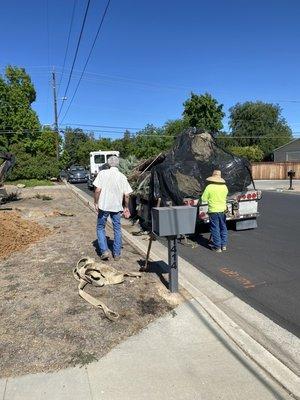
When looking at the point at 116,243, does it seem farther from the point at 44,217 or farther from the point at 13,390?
the point at 44,217

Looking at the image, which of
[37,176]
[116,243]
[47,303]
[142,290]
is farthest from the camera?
[37,176]

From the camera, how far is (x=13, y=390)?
3725mm

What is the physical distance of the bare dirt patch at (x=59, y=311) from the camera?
4.31 metres

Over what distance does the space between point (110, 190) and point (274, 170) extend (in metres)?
43.0

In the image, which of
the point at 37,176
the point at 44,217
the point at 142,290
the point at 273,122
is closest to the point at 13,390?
the point at 142,290

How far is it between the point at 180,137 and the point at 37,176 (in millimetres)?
30546

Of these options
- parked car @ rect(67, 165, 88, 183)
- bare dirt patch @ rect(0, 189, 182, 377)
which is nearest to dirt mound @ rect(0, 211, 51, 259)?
bare dirt patch @ rect(0, 189, 182, 377)

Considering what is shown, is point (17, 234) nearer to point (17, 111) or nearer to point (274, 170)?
point (17, 111)

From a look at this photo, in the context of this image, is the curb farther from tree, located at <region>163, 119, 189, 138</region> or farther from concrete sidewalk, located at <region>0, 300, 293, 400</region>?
tree, located at <region>163, 119, 189, 138</region>

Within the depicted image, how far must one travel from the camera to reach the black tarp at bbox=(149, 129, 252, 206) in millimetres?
11250

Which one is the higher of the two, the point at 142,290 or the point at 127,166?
the point at 127,166

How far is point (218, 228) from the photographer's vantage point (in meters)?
9.19

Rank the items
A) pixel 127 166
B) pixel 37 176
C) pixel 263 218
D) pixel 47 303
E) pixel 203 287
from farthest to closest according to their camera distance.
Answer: pixel 37 176 < pixel 127 166 < pixel 263 218 < pixel 203 287 < pixel 47 303

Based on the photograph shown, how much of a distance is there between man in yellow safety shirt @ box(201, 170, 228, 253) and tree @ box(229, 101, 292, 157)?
82.0 metres
